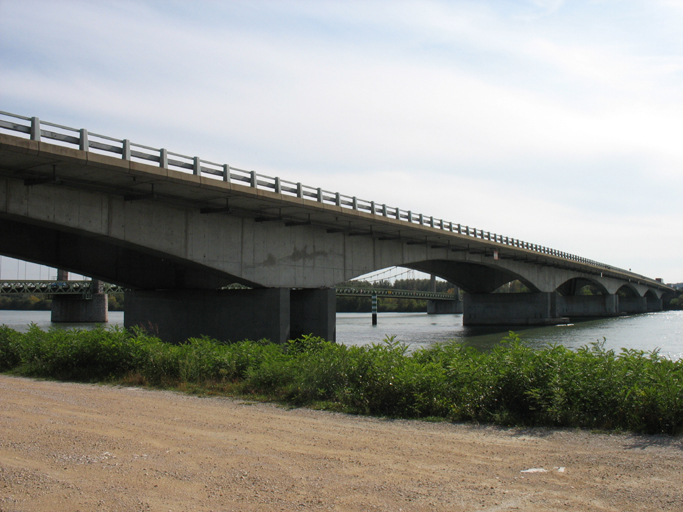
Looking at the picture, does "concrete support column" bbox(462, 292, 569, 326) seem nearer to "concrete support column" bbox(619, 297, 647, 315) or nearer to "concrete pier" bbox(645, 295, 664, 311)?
"concrete support column" bbox(619, 297, 647, 315)

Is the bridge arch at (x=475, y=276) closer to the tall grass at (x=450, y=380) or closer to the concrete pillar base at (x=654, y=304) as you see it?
the tall grass at (x=450, y=380)

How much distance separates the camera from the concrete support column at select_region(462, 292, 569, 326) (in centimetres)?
6762

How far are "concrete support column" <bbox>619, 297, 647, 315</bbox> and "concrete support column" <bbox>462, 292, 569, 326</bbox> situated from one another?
63.5m

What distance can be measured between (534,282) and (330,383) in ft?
191

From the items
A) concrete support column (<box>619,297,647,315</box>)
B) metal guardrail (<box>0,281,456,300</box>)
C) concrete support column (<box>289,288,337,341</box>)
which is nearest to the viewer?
concrete support column (<box>289,288,337,341</box>)

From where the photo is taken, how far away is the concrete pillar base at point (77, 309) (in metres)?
97.2

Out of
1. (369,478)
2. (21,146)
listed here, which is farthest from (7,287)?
(369,478)

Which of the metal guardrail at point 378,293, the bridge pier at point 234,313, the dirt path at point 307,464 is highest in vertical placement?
the metal guardrail at point 378,293

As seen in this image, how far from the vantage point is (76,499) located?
6.11 meters

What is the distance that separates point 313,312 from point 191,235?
8.78 metres

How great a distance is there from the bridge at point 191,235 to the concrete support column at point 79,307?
7151cm

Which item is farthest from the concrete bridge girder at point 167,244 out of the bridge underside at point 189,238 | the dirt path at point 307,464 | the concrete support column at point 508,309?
the concrete support column at point 508,309

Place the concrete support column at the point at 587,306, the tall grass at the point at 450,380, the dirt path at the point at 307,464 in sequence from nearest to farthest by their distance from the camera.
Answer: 1. the dirt path at the point at 307,464
2. the tall grass at the point at 450,380
3. the concrete support column at the point at 587,306

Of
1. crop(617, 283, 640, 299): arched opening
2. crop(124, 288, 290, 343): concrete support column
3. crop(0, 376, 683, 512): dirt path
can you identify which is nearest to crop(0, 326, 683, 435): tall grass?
crop(0, 376, 683, 512): dirt path
